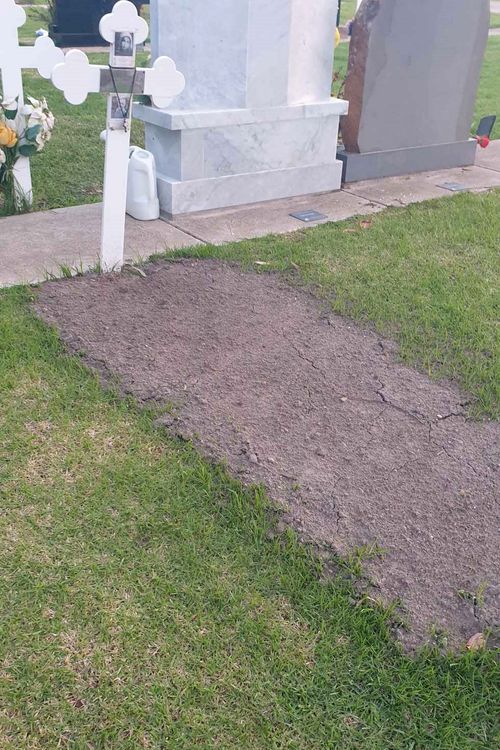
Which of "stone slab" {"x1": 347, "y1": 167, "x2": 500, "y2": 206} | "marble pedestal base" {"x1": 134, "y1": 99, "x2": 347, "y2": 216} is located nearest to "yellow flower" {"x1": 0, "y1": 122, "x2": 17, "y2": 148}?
"marble pedestal base" {"x1": 134, "y1": 99, "x2": 347, "y2": 216}

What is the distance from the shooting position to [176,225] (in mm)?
5043

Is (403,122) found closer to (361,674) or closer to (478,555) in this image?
(478,555)

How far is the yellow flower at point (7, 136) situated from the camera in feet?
15.3

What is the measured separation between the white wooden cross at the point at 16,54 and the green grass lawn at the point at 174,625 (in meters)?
2.53

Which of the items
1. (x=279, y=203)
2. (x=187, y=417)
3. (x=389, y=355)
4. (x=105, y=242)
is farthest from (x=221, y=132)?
(x=187, y=417)

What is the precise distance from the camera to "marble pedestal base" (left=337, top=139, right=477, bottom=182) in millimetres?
6066

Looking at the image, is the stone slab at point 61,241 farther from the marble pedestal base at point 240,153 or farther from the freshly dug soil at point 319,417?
the marble pedestal base at point 240,153

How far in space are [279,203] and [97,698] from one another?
4.32 m

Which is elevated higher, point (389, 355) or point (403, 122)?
point (403, 122)

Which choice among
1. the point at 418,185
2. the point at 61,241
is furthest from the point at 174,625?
the point at 418,185

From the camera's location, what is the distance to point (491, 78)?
39.5 feet

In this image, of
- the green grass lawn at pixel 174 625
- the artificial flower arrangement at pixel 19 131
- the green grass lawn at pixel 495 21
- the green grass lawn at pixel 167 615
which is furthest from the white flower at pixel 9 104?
the green grass lawn at pixel 495 21

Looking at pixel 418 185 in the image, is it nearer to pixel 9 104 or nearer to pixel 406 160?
pixel 406 160

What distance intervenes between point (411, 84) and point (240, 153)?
173 cm
